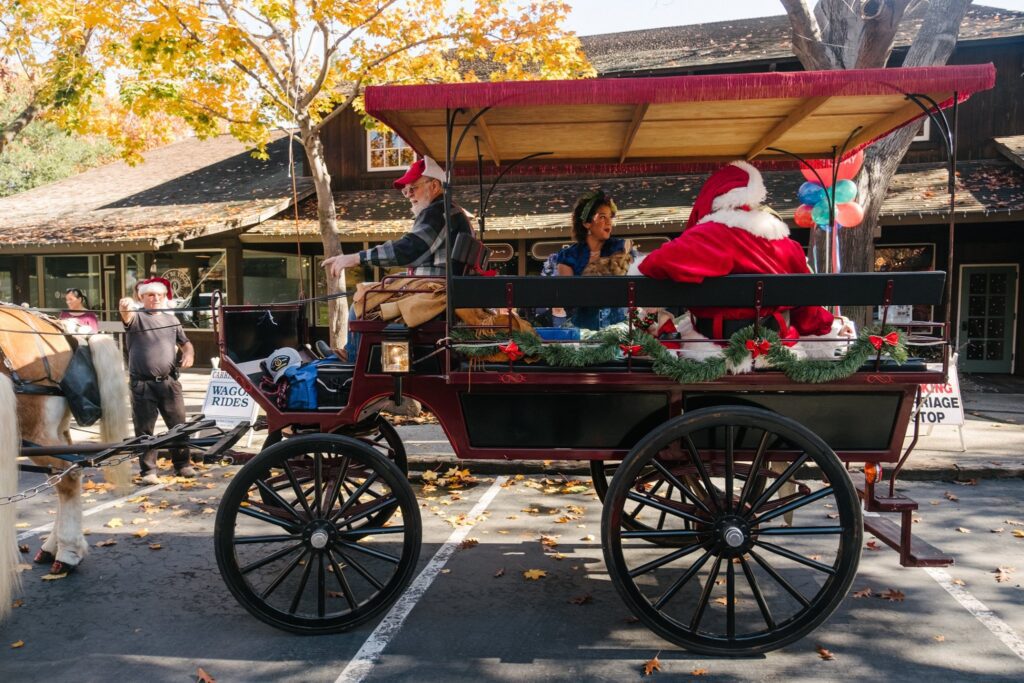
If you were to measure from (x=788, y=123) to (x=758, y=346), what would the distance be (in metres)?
1.64

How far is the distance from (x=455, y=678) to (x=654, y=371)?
5.09ft

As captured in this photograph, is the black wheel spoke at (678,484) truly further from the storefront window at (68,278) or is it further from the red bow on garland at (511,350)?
the storefront window at (68,278)

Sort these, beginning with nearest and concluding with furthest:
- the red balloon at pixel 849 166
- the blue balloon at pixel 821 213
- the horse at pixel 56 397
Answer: the horse at pixel 56 397 < the red balloon at pixel 849 166 < the blue balloon at pixel 821 213

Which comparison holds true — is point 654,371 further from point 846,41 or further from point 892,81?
point 846,41

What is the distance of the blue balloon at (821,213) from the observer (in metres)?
6.29

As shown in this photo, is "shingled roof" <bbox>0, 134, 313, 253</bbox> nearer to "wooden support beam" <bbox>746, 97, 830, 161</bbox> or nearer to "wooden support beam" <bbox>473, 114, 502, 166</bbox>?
"wooden support beam" <bbox>473, 114, 502, 166</bbox>

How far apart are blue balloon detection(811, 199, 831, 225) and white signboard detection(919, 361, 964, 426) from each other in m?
1.86

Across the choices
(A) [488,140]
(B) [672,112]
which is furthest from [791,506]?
(A) [488,140]

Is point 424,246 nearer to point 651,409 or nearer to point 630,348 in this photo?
point 630,348

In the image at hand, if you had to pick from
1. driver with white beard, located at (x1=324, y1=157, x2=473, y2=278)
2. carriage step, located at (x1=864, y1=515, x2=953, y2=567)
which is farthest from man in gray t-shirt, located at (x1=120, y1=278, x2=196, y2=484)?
carriage step, located at (x1=864, y1=515, x2=953, y2=567)

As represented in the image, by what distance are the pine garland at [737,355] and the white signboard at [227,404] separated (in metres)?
5.00

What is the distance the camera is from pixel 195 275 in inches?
619

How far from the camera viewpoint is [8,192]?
32.4 metres

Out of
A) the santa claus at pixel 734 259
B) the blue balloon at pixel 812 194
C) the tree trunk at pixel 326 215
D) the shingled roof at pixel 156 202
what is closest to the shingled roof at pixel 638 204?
the shingled roof at pixel 156 202
